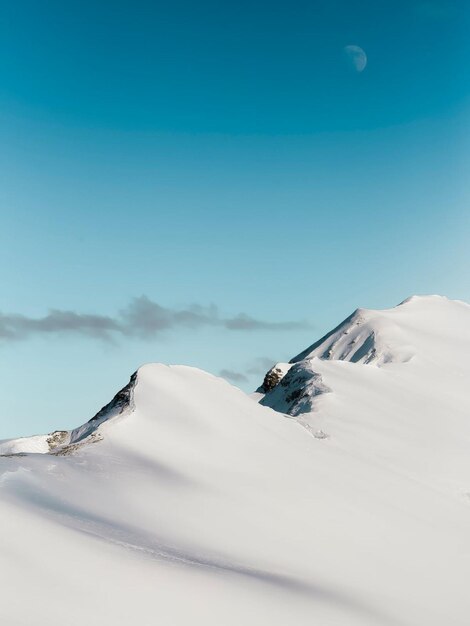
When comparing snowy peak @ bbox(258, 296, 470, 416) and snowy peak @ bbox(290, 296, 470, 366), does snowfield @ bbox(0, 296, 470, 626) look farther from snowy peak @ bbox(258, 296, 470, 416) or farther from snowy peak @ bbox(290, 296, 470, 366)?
snowy peak @ bbox(290, 296, 470, 366)

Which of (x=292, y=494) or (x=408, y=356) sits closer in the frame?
(x=292, y=494)

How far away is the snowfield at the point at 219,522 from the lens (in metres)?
13.0

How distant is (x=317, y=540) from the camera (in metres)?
19.9

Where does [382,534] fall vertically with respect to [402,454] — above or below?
below

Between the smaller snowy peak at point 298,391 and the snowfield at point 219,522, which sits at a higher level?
the smaller snowy peak at point 298,391

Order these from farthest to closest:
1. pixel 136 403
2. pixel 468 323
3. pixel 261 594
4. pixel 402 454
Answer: pixel 468 323
pixel 402 454
pixel 136 403
pixel 261 594

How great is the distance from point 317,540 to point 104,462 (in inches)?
286

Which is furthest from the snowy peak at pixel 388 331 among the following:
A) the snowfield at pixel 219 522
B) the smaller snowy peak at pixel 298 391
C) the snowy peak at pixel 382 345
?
the snowfield at pixel 219 522

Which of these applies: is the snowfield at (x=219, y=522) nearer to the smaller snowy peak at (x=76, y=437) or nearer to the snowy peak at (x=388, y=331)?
the smaller snowy peak at (x=76, y=437)

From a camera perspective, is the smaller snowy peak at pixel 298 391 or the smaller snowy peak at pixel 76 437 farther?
the smaller snowy peak at pixel 298 391

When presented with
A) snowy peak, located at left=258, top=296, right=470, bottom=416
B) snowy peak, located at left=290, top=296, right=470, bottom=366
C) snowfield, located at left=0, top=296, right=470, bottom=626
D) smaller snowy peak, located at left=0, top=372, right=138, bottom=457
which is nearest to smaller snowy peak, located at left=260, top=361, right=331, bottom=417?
snowy peak, located at left=258, top=296, right=470, bottom=416

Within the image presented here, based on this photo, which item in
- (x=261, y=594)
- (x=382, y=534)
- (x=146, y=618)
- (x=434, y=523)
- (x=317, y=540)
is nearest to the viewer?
(x=146, y=618)

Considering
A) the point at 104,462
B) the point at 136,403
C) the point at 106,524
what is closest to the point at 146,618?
the point at 106,524

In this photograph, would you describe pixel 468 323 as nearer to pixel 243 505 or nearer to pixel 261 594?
pixel 243 505
